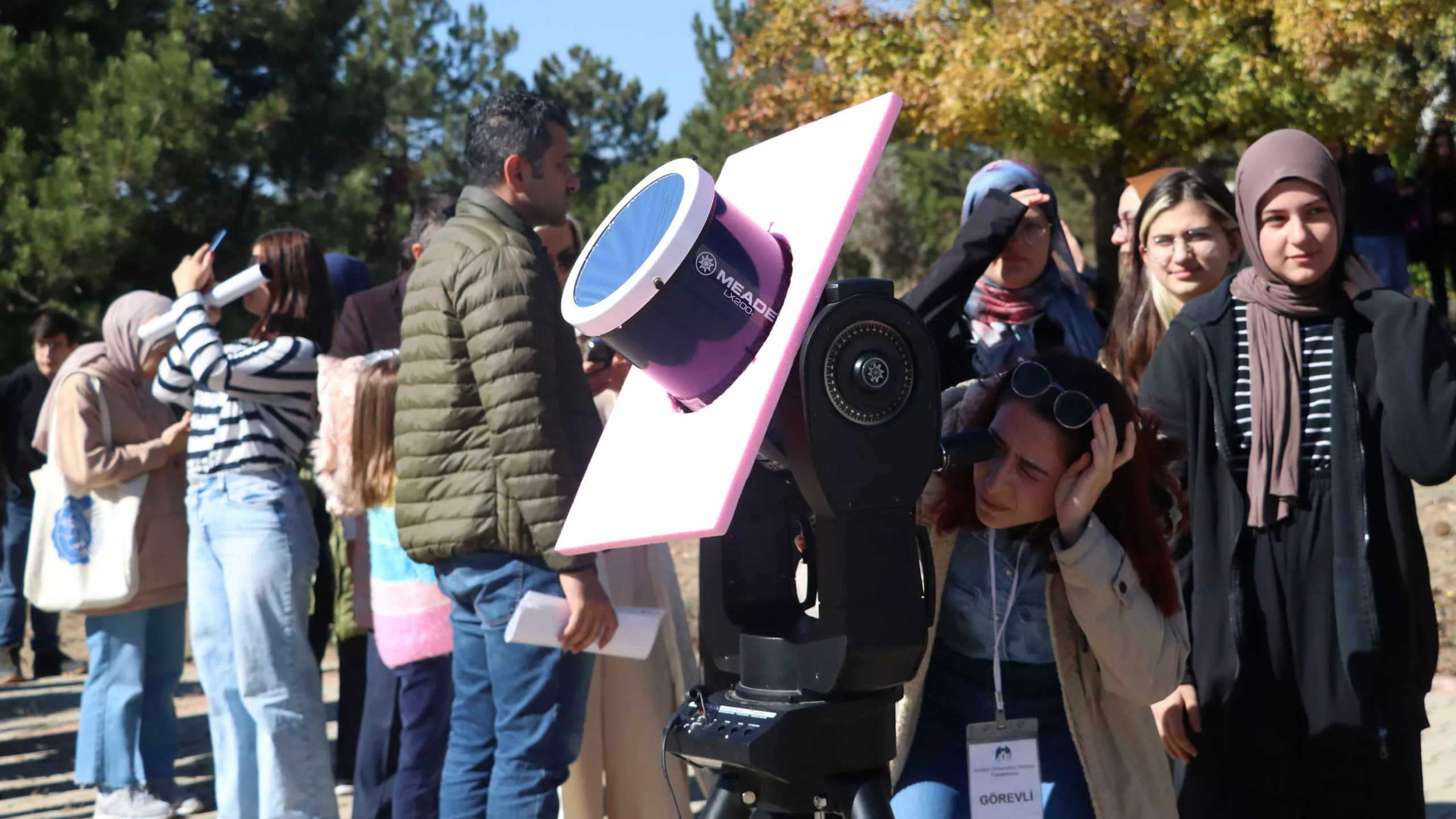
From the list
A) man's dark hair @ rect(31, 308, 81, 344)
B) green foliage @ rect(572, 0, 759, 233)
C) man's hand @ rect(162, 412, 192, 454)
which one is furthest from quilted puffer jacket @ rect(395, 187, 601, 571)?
green foliage @ rect(572, 0, 759, 233)

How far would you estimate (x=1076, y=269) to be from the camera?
3.88m

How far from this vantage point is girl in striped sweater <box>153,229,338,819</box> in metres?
4.23

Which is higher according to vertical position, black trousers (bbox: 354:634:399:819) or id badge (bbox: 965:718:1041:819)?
id badge (bbox: 965:718:1041:819)

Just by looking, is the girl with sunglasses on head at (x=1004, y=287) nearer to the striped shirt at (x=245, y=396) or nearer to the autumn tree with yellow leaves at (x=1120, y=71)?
the striped shirt at (x=245, y=396)

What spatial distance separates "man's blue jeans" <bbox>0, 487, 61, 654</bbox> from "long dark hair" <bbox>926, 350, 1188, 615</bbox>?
758cm

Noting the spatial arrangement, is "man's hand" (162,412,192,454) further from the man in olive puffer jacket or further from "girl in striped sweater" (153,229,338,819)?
the man in olive puffer jacket

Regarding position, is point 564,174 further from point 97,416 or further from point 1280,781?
point 97,416

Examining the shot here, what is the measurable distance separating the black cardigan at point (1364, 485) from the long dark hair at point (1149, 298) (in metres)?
0.59

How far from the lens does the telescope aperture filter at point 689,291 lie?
154 centimetres

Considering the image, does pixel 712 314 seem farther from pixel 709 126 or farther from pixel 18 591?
pixel 709 126

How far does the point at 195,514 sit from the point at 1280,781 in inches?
125

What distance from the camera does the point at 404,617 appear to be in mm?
4152

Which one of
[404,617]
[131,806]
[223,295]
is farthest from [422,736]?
[131,806]

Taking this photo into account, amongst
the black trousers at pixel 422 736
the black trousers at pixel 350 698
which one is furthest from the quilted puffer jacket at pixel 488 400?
the black trousers at pixel 350 698
